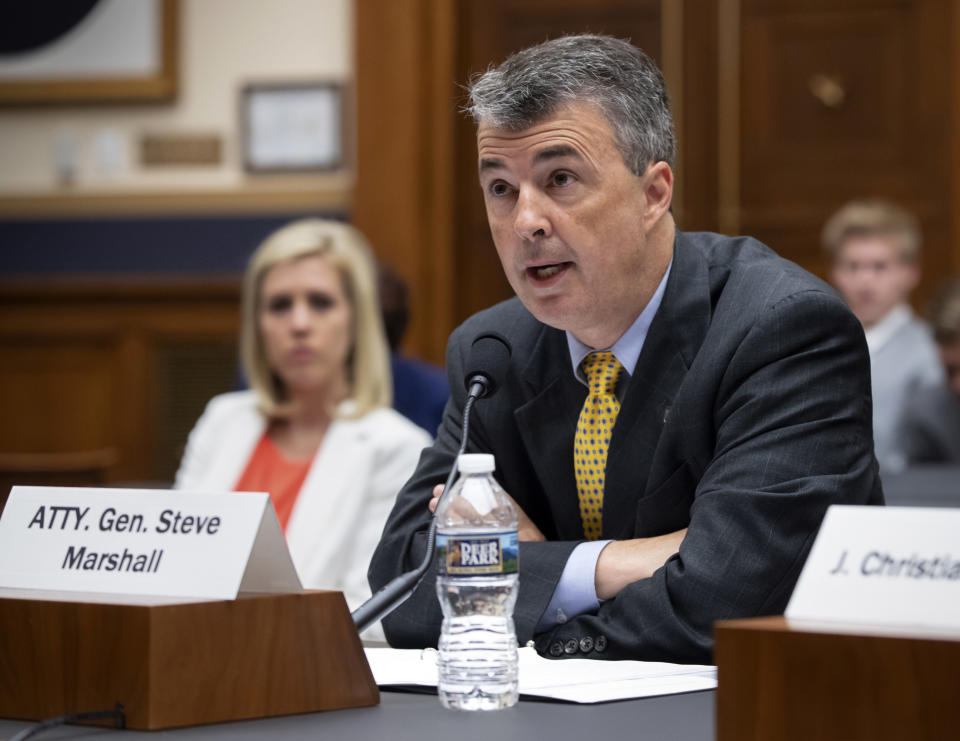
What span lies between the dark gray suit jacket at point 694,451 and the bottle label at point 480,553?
0.39m

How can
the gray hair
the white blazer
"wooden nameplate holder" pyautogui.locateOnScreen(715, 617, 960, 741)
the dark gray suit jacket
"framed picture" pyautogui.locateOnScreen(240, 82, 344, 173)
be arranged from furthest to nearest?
"framed picture" pyautogui.locateOnScreen(240, 82, 344, 173) < the white blazer < the gray hair < the dark gray suit jacket < "wooden nameplate holder" pyautogui.locateOnScreen(715, 617, 960, 741)

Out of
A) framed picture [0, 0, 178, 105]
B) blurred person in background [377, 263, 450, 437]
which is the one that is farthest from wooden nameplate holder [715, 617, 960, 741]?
framed picture [0, 0, 178, 105]

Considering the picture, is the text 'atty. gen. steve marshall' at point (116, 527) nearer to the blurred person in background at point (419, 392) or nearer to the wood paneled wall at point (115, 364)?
the blurred person in background at point (419, 392)

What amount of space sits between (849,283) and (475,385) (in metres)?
3.31

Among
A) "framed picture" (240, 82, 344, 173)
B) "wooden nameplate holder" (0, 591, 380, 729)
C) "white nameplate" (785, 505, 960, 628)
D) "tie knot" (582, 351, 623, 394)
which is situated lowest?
"wooden nameplate holder" (0, 591, 380, 729)

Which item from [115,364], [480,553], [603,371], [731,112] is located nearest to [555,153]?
[603,371]

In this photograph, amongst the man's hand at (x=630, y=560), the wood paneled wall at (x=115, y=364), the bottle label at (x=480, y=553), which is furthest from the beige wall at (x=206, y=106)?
the bottle label at (x=480, y=553)

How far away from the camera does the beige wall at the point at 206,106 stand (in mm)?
5070

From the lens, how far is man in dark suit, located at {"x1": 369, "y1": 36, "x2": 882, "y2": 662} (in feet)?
5.12

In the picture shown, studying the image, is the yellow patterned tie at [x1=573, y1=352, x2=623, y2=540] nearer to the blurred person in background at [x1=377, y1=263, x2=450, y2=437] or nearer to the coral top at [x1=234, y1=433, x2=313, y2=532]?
the coral top at [x1=234, y1=433, x2=313, y2=532]

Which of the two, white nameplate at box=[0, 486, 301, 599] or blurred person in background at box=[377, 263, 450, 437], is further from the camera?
blurred person in background at box=[377, 263, 450, 437]

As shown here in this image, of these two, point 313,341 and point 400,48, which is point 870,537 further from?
point 400,48

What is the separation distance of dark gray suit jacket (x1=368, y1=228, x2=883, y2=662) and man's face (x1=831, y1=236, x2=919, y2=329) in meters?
2.62

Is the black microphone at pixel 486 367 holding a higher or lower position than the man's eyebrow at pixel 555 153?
lower
